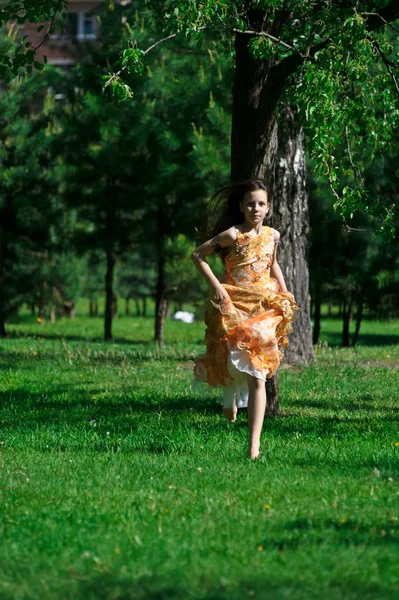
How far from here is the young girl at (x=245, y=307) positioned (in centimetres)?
591

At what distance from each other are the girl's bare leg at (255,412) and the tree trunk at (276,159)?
1561mm

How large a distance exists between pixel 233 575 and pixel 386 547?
732 mm

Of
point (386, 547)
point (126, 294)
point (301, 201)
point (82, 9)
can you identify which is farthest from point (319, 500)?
point (82, 9)

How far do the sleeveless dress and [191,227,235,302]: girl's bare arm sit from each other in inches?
1.8

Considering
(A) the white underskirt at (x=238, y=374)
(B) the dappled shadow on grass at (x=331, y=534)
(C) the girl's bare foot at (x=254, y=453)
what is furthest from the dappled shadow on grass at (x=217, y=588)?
(A) the white underskirt at (x=238, y=374)

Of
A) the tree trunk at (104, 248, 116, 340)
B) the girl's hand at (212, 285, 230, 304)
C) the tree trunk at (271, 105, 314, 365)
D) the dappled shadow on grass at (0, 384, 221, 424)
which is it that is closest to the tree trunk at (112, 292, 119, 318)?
the tree trunk at (104, 248, 116, 340)

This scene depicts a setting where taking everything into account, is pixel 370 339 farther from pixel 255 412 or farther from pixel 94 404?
pixel 255 412

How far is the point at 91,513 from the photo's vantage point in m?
4.54

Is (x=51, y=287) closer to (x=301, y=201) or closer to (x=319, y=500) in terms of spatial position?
(x=301, y=201)

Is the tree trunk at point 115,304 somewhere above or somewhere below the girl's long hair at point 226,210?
below

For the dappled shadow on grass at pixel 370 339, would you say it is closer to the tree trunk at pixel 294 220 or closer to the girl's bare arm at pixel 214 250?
the tree trunk at pixel 294 220

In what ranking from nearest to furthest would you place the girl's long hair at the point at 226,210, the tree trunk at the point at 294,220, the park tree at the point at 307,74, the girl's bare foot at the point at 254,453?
the girl's bare foot at the point at 254,453 < the girl's long hair at the point at 226,210 < the park tree at the point at 307,74 < the tree trunk at the point at 294,220

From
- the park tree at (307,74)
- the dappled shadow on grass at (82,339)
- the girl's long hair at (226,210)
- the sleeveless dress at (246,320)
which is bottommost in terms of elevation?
the dappled shadow on grass at (82,339)

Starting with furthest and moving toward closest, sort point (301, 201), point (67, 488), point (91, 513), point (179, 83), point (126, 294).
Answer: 1. point (126, 294)
2. point (179, 83)
3. point (301, 201)
4. point (67, 488)
5. point (91, 513)
